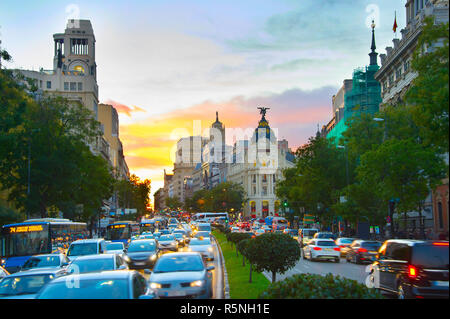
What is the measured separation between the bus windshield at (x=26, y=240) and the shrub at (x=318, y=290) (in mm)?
23358

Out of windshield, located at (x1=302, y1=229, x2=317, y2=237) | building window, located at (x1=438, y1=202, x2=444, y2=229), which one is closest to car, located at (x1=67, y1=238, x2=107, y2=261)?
windshield, located at (x1=302, y1=229, x2=317, y2=237)

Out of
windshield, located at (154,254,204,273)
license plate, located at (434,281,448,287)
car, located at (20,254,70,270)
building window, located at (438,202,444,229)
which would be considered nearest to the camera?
license plate, located at (434,281,448,287)

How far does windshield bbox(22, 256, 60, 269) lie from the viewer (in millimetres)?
20844

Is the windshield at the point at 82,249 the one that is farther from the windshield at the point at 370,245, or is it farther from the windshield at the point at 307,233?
the windshield at the point at 307,233

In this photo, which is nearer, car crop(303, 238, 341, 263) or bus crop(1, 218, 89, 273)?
bus crop(1, 218, 89, 273)

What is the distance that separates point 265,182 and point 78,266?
482 feet

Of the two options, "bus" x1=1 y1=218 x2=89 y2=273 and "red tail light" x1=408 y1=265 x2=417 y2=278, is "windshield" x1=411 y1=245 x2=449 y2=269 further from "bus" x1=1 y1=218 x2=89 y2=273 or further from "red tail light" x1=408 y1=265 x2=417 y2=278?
"bus" x1=1 y1=218 x2=89 y2=273

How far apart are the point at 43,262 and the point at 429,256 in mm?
13823

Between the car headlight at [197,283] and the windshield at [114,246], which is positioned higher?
the car headlight at [197,283]

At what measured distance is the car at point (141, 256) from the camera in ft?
92.1

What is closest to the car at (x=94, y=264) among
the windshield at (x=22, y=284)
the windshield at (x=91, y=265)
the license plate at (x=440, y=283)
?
the windshield at (x=91, y=265)

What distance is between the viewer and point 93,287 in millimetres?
10211

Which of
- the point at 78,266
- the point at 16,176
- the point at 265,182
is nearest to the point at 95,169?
the point at 16,176

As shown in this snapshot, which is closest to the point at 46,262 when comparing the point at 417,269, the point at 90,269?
the point at 90,269
